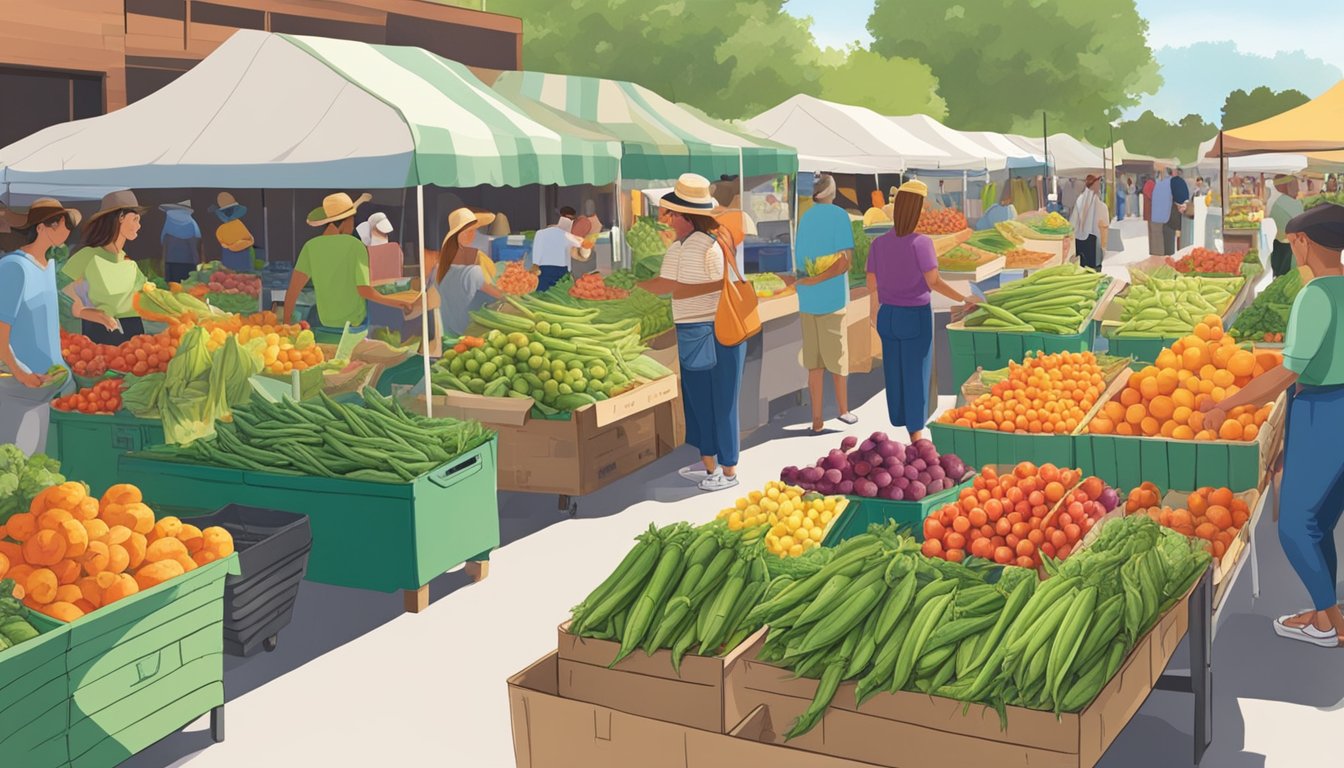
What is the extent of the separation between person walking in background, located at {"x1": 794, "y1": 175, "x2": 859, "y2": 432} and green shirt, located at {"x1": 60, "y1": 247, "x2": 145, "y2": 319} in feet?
17.2

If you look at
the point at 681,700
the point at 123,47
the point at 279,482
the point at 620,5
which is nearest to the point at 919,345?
the point at 279,482

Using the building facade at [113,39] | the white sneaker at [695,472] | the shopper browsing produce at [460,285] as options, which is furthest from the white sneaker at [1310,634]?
the building facade at [113,39]

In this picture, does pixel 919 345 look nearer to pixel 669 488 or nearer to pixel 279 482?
pixel 669 488

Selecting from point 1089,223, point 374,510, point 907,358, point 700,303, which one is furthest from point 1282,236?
point 374,510

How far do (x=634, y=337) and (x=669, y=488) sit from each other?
43.9 inches

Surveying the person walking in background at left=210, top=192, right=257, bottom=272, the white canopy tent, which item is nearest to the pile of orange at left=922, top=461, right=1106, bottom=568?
the person walking in background at left=210, top=192, right=257, bottom=272

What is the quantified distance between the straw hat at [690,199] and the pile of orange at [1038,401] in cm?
222

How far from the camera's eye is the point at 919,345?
993cm

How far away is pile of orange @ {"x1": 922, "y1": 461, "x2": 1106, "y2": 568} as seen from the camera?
5.37 meters

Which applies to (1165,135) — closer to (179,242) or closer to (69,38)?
(69,38)

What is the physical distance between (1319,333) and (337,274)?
6030 mm

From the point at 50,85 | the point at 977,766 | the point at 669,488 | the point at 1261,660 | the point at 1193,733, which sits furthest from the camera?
the point at 50,85

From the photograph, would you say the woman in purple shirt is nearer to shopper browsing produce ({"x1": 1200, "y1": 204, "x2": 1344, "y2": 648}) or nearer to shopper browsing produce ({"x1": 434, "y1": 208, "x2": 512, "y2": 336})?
shopper browsing produce ({"x1": 434, "y1": 208, "x2": 512, "y2": 336})

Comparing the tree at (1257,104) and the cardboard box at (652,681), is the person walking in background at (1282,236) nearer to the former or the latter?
the cardboard box at (652,681)
